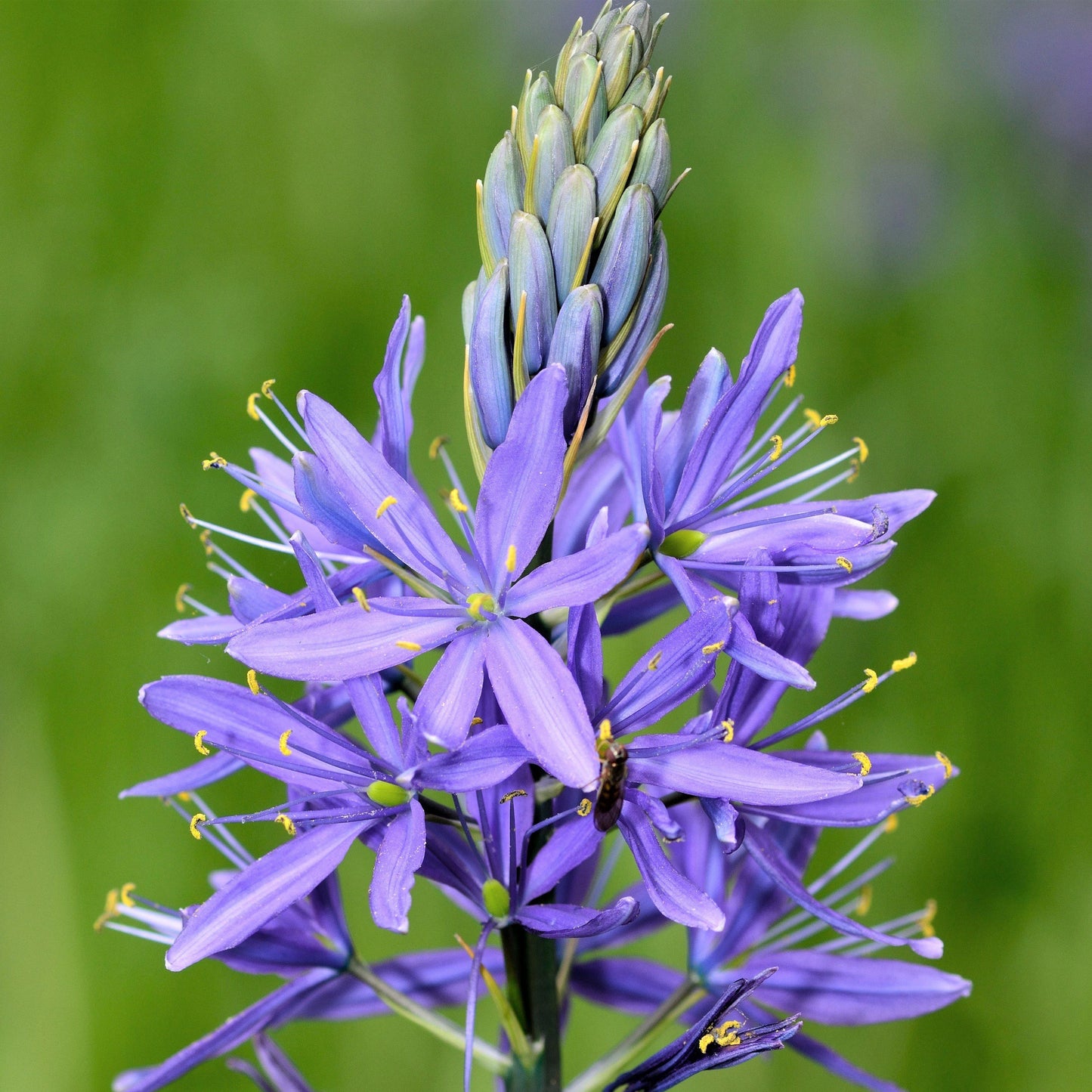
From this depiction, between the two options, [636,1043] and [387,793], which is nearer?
[387,793]

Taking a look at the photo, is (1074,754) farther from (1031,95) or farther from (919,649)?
(1031,95)

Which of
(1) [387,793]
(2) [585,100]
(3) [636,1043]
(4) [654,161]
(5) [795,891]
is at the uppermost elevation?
(2) [585,100]

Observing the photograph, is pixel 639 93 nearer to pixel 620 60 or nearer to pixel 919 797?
pixel 620 60

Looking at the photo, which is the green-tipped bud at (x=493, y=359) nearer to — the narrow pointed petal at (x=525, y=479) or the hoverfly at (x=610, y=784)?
the narrow pointed petal at (x=525, y=479)

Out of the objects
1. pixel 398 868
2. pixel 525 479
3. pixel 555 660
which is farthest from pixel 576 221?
pixel 398 868

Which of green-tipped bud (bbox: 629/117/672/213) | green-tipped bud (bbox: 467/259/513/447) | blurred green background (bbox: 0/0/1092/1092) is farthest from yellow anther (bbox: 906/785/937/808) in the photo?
blurred green background (bbox: 0/0/1092/1092)

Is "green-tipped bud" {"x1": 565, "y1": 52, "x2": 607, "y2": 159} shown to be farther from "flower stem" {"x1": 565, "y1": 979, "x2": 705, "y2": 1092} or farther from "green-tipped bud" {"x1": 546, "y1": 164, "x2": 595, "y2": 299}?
"flower stem" {"x1": 565, "y1": 979, "x2": 705, "y2": 1092}

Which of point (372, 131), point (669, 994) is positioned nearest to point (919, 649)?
point (669, 994)
